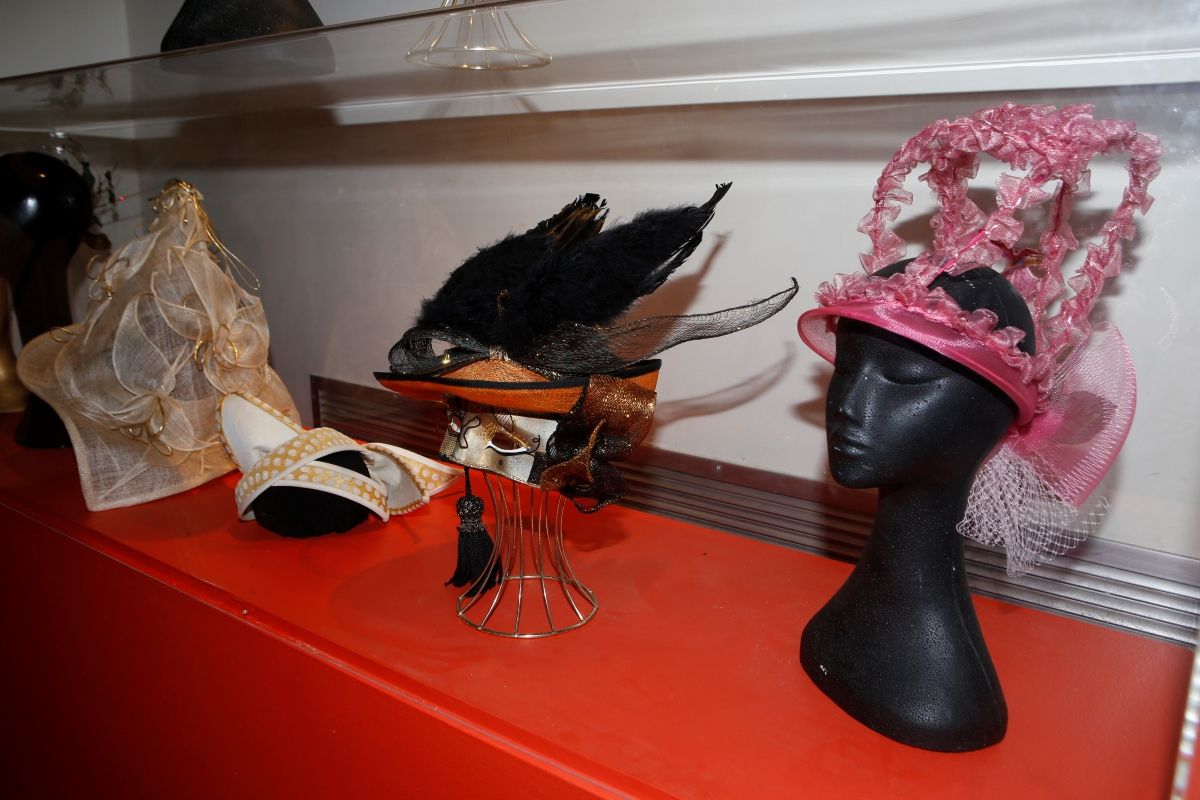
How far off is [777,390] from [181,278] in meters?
1.04

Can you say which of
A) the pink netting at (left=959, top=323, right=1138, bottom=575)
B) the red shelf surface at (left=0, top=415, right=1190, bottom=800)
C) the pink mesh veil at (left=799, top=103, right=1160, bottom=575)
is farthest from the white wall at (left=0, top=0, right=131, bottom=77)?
the pink netting at (left=959, top=323, right=1138, bottom=575)

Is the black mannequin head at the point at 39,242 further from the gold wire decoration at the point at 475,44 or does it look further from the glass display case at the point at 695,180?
the gold wire decoration at the point at 475,44

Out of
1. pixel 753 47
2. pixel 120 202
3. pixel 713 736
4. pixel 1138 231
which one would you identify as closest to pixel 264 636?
pixel 713 736

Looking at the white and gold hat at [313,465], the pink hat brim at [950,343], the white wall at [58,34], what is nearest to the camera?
the pink hat brim at [950,343]

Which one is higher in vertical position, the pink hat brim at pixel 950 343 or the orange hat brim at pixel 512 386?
the pink hat brim at pixel 950 343

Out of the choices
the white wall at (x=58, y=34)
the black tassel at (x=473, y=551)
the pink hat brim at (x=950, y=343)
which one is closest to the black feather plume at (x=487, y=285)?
the black tassel at (x=473, y=551)

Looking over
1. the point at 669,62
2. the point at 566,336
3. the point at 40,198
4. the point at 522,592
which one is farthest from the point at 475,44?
the point at 40,198

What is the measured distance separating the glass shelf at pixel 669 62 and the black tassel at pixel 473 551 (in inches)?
24.7

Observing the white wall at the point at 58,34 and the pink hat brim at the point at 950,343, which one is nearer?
the pink hat brim at the point at 950,343

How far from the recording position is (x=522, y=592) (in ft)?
3.82

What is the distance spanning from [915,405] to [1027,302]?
0.22 meters

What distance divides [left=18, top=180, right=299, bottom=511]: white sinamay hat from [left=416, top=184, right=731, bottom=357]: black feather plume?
2.32 feet

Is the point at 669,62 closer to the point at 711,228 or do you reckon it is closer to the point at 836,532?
A: the point at 711,228

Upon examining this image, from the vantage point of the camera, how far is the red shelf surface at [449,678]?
0.85 metres
